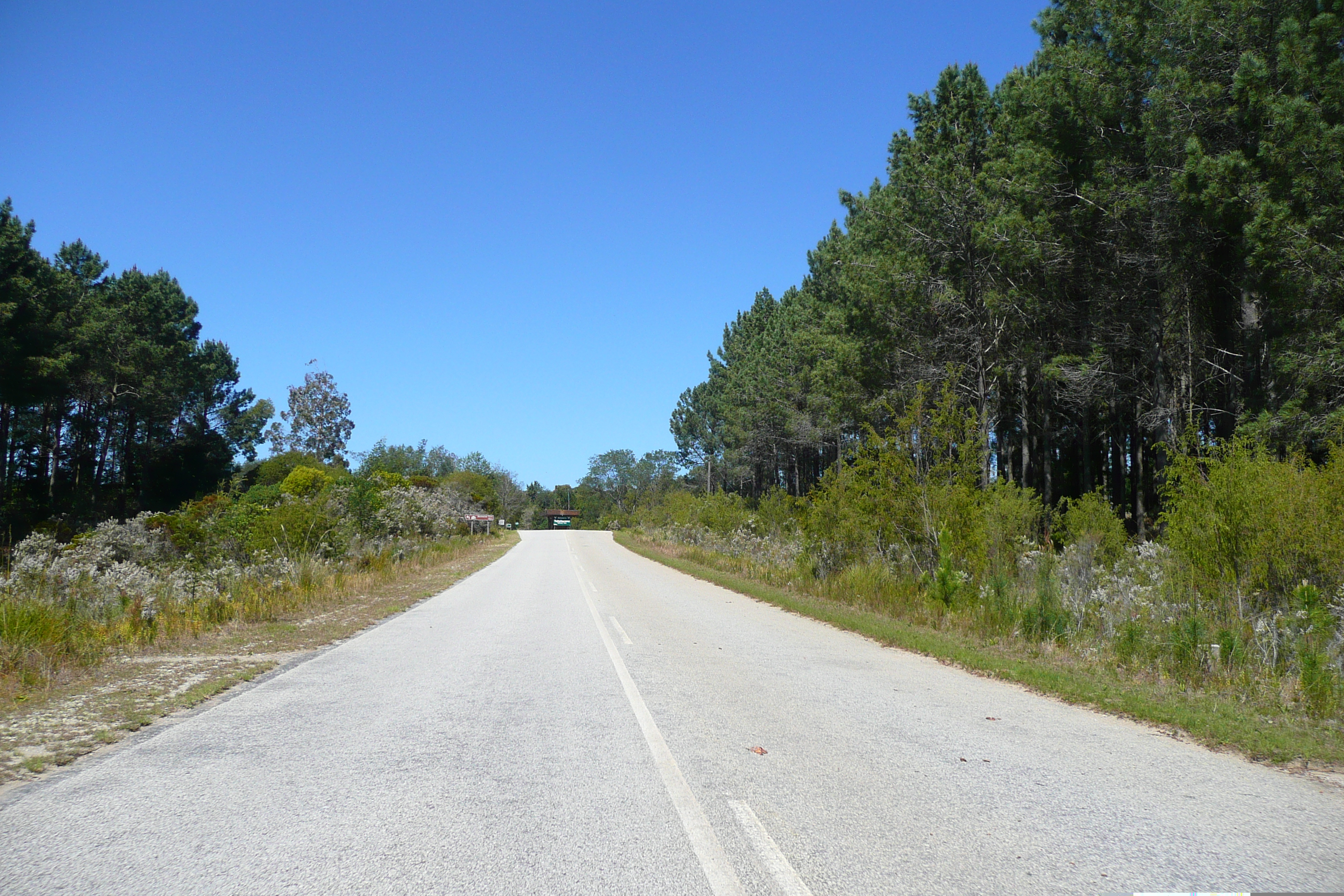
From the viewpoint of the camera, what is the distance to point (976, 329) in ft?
83.5

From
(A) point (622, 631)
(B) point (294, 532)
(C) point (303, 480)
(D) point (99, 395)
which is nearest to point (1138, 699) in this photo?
(A) point (622, 631)

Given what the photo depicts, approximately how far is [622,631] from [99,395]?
166ft

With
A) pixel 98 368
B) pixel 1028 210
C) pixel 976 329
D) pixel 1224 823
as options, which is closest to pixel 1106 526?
pixel 976 329

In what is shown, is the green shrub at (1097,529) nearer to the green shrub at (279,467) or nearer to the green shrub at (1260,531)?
the green shrub at (1260,531)

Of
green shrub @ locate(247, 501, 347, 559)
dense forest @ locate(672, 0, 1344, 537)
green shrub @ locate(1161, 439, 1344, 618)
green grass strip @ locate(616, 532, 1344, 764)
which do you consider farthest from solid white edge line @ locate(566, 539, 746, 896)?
green shrub @ locate(247, 501, 347, 559)

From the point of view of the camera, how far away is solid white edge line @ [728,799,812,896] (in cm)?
362

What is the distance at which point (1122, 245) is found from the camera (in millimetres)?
22266

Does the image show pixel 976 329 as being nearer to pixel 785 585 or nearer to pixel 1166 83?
pixel 1166 83

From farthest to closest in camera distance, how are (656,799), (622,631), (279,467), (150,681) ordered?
(279,467) → (622,631) → (150,681) → (656,799)

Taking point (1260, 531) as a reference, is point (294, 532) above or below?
below

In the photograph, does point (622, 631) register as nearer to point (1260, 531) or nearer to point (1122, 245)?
point (1260, 531)

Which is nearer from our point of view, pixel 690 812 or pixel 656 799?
pixel 690 812

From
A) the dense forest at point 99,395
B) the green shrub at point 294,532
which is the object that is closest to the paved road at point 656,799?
the green shrub at point 294,532

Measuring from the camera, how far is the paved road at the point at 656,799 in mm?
3758
